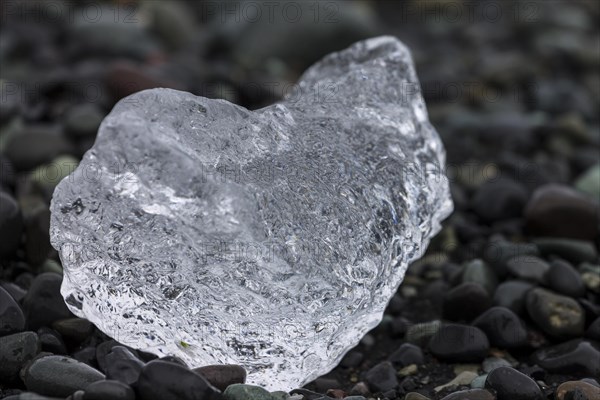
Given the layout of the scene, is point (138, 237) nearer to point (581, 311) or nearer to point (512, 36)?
point (581, 311)

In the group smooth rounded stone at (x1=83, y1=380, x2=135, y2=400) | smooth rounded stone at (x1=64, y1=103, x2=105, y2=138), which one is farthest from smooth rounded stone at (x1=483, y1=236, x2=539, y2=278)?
smooth rounded stone at (x1=64, y1=103, x2=105, y2=138)

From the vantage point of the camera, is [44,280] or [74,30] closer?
[44,280]

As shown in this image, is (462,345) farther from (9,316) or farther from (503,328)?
(9,316)

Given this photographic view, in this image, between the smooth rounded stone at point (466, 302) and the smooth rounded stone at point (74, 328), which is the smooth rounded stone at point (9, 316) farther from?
the smooth rounded stone at point (466, 302)

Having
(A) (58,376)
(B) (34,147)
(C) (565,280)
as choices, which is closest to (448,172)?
(C) (565,280)

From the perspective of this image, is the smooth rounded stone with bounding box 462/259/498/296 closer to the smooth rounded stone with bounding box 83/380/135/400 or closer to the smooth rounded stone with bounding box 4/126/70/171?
the smooth rounded stone with bounding box 83/380/135/400

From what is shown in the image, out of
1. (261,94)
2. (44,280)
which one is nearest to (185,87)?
(261,94)

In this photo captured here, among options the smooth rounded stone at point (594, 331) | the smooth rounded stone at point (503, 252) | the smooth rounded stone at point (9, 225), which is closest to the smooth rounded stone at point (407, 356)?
the smooth rounded stone at point (594, 331)
